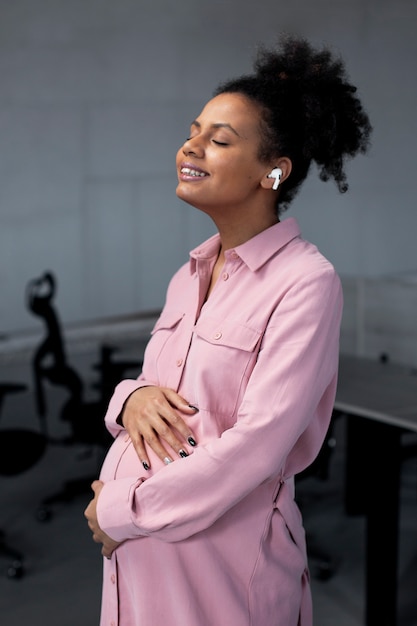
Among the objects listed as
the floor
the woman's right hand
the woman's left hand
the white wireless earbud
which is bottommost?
the floor

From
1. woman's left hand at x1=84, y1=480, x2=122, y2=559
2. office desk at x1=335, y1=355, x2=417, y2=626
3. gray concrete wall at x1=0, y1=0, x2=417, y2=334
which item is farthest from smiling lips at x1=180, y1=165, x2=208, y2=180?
gray concrete wall at x1=0, y1=0, x2=417, y2=334

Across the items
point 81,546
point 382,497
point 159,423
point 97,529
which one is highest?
point 159,423

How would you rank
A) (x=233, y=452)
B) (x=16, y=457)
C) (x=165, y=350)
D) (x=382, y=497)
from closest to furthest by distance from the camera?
1. (x=233, y=452)
2. (x=165, y=350)
3. (x=382, y=497)
4. (x=16, y=457)

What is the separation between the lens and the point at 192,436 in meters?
1.36

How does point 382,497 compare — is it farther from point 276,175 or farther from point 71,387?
point 71,387

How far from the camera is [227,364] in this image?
134cm

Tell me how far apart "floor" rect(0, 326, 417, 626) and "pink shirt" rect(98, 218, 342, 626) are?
152cm

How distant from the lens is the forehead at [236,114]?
1.36m

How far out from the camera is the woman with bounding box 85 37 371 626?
1277 mm

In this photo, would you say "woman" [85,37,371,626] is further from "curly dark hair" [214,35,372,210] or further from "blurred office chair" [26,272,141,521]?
"blurred office chair" [26,272,141,521]

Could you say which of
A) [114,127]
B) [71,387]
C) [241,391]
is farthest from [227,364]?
[114,127]

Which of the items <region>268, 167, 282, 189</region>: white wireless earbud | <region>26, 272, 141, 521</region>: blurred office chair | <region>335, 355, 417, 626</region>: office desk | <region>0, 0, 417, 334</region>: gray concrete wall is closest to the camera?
<region>268, 167, 282, 189</region>: white wireless earbud

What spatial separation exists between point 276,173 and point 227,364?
1.06 feet

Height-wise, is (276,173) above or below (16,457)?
above
